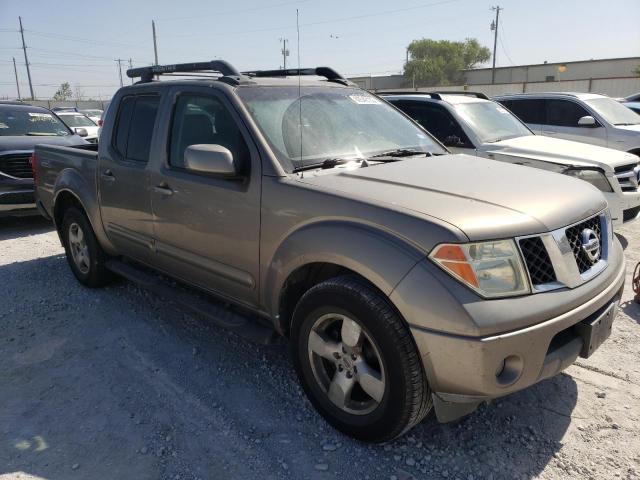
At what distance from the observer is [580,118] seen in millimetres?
8859

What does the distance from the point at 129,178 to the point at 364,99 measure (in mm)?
1921

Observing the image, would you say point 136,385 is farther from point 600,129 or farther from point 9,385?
point 600,129

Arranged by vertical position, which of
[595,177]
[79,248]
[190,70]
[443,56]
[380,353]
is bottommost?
[79,248]

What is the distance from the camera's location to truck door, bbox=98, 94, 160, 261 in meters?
3.88

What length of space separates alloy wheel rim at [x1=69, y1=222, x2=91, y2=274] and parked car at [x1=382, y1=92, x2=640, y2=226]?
14.7 ft

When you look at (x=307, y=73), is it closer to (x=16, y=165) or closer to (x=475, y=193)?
(x=475, y=193)

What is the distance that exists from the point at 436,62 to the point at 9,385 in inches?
3495

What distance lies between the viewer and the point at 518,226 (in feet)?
7.46

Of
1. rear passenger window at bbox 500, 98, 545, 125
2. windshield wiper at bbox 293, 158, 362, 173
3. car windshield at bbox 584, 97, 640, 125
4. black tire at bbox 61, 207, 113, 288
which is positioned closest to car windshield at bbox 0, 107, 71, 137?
black tire at bbox 61, 207, 113, 288

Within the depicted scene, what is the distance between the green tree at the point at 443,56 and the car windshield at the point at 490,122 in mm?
78613

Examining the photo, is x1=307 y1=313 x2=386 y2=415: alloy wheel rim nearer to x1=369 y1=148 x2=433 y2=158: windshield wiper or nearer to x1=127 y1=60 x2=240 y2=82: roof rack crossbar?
x1=369 y1=148 x2=433 y2=158: windshield wiper

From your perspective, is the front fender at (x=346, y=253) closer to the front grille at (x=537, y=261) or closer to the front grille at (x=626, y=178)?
the front grille at (x=537, y=261)

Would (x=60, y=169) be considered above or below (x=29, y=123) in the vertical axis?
below

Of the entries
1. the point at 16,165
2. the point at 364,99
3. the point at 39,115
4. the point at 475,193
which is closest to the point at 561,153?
the point at 364,99
